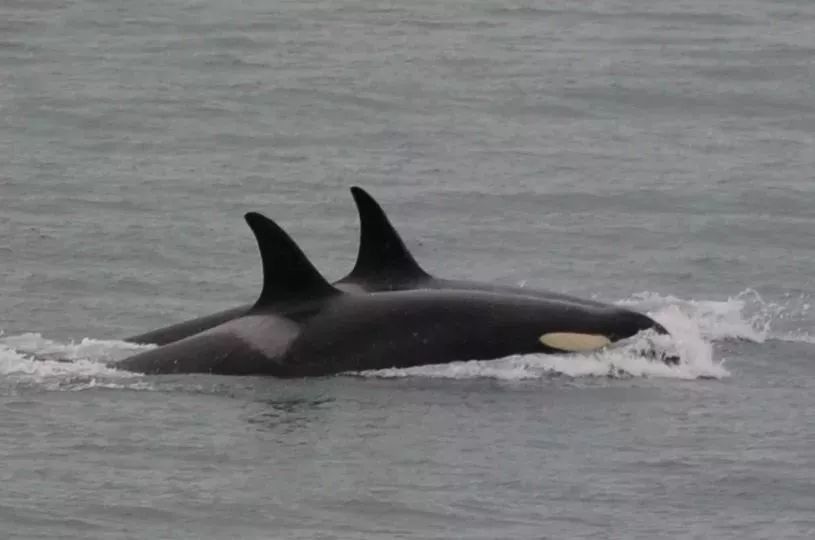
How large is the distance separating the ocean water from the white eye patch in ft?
0.51

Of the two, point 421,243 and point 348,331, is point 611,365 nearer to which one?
point 348,331

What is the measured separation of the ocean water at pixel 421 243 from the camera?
52.7 ft

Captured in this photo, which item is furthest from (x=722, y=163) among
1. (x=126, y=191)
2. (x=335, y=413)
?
(x=335, y=413)

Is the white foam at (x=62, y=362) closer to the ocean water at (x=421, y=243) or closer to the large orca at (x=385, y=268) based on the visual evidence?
the ocean water at (x=421, y=243)

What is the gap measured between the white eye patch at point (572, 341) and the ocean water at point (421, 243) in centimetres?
16

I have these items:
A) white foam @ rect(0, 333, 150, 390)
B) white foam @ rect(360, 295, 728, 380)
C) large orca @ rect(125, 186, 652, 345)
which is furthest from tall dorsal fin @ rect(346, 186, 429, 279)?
white foam @ rect(0, 333, 150, 390)

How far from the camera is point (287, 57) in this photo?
130 feet

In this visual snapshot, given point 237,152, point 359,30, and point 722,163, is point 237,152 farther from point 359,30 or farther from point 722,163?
point 359,30

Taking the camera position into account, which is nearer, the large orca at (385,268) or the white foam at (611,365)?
the white foam at (611,365)

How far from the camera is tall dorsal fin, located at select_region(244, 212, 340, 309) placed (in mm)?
19547

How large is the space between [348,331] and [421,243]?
7.72 meters

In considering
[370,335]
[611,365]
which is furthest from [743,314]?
[370,335]

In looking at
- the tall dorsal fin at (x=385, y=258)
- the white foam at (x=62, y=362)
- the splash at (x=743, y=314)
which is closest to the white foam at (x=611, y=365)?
the splash at (x=743, y=314)

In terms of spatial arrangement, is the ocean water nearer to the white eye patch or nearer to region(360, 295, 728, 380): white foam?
region(360, 295, 728, 380): white foam
